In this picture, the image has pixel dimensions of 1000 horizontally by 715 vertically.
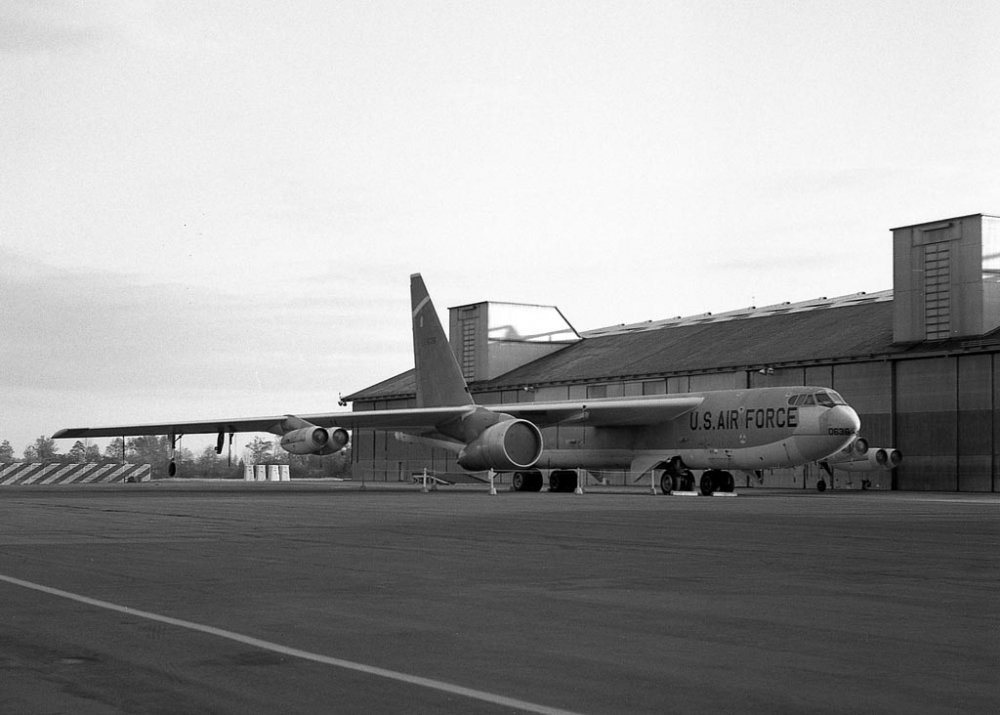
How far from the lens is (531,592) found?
33.4ft

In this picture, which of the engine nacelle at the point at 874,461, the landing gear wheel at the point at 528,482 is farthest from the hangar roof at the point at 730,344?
the landing gear wheel at the point at 528,482

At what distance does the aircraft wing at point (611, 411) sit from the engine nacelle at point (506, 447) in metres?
1.84

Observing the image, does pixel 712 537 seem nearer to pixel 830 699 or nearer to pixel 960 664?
pixel 960 664

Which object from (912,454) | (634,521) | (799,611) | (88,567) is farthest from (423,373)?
(799,611)

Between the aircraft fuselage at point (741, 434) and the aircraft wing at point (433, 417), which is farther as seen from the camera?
the aircraft wing at point (433, 417)

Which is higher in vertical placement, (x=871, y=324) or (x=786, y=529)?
(x=871, y=324)

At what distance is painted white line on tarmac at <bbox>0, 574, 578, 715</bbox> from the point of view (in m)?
5.70

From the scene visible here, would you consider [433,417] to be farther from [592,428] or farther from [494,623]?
[494,623]

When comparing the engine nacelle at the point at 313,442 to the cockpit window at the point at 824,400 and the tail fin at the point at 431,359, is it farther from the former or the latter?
the cockpit window at the point at 824,400

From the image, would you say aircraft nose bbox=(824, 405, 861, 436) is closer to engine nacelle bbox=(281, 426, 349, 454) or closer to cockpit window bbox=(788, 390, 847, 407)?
cockpit window bbox=(788, 390, 847, 407)

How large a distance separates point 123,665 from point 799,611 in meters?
4.79

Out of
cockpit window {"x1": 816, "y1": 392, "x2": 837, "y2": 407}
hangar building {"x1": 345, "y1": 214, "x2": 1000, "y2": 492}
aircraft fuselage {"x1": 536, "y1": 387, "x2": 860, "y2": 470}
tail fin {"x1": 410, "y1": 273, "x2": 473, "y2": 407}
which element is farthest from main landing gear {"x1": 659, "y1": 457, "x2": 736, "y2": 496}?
tail fin {"x1": 410, "y1": 273, "x2": 473, "y2": 407}

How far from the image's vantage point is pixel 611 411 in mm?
42969

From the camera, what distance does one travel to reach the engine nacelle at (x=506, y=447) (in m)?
40.1
